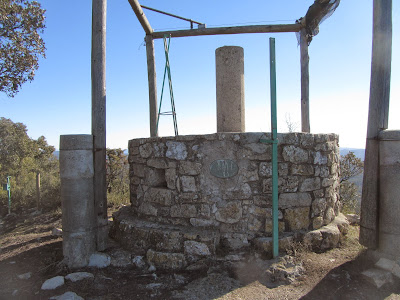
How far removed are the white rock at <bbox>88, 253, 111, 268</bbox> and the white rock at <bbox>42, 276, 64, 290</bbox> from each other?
1.56ft

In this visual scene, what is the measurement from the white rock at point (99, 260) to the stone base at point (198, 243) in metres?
0.35

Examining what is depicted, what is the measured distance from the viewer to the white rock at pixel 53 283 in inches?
121

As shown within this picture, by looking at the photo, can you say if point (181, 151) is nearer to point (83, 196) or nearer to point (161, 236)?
point (161, 236)

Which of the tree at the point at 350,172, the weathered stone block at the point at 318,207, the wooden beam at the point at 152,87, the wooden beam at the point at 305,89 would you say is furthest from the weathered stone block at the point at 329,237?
the tree at the point at 350,172

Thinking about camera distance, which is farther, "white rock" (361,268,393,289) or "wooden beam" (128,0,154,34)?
"wooden beam" (128,0,154,34)

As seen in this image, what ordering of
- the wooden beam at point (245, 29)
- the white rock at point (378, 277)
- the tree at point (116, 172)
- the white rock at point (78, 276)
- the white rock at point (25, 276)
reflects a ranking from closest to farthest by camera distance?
1. the white rock at point (378, 277)
2. the white rock at point (78, 276)
3. the white rock at point (25, 276)
4. the wooden beam at point (245, 29)
5. the tree at point (116, 172)

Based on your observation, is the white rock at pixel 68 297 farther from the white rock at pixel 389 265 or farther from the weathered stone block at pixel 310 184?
the white rock at pixel 389 265

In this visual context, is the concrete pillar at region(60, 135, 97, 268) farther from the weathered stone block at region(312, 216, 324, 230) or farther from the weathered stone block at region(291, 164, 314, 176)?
the weathered stone block at region(312, 216, 324, 230)

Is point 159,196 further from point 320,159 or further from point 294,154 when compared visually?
point 320,159

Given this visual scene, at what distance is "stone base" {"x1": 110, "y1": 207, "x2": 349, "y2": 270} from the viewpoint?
137 inches

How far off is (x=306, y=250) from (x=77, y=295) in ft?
9.03

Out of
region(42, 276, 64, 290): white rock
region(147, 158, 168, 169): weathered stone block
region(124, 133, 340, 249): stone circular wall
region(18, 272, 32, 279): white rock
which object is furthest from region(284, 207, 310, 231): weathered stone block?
region(18, 272, 32, 279): white rock

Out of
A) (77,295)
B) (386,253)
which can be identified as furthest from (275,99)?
(77,295)

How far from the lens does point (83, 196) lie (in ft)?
12.0
